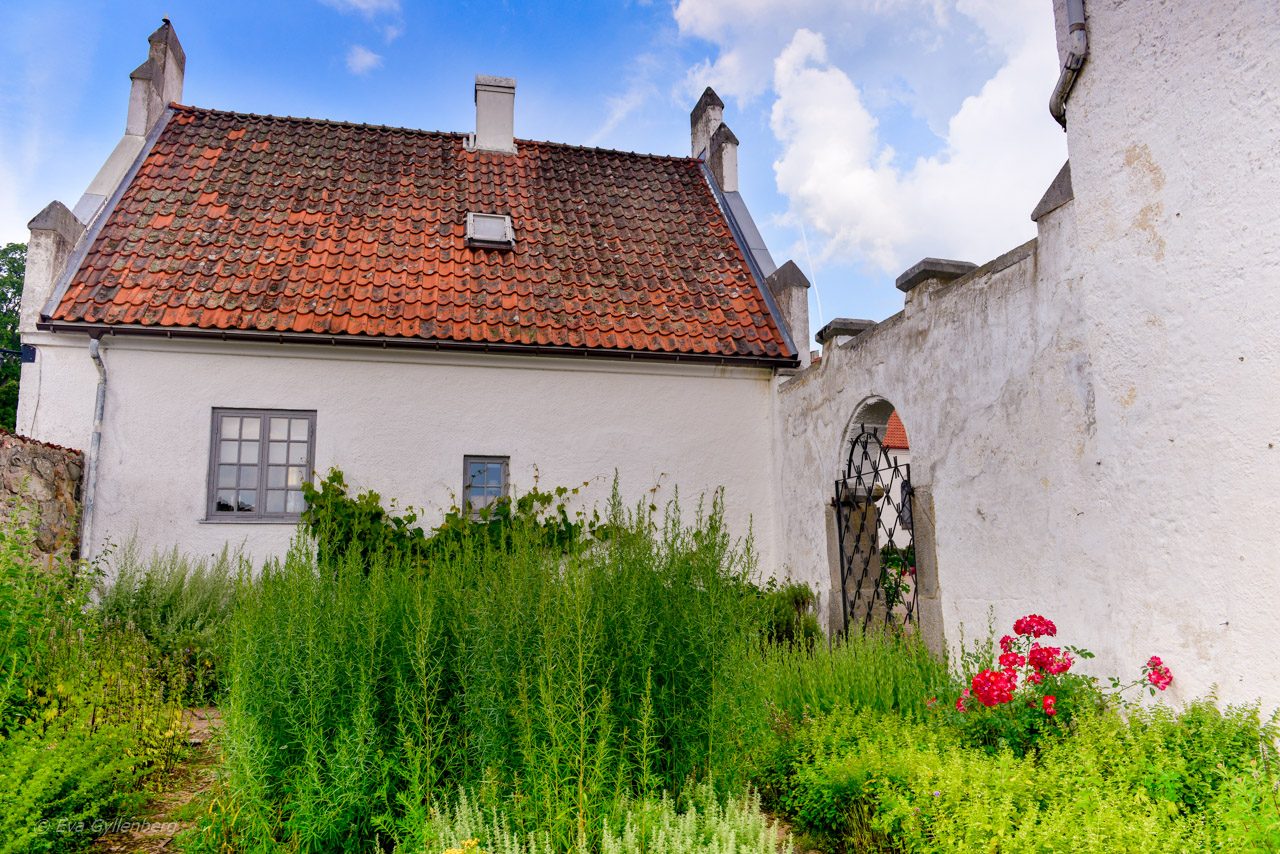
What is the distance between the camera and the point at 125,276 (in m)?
8.88

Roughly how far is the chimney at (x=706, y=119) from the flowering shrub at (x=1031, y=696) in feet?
34.7

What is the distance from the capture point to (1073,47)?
195 inches

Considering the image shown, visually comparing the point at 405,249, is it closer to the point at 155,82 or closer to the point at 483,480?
the point at 483,480

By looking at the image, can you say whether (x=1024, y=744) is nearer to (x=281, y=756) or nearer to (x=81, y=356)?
(x=281, y=756)

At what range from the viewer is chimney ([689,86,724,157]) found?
1311 cm

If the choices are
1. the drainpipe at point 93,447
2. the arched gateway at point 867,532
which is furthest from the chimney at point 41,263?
the arched gateway at point 867,532

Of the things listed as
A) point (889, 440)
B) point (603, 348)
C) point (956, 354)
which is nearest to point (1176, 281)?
point (956, 354)

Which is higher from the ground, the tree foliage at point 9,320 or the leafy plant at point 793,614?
the tree foliage at point 9,320

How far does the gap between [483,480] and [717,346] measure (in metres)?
3.33

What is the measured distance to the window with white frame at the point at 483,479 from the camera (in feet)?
30.3

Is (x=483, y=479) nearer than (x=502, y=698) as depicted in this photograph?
No

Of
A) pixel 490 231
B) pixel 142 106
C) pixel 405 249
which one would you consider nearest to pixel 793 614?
pixel 490 231

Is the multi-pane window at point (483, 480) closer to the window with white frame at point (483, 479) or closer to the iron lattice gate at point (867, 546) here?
the window with white frame at point (483, 479)

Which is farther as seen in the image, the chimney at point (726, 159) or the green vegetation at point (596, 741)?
the chimney at point (726, 159)
